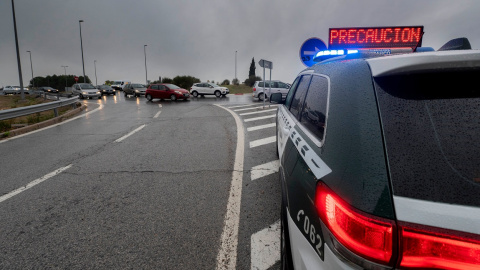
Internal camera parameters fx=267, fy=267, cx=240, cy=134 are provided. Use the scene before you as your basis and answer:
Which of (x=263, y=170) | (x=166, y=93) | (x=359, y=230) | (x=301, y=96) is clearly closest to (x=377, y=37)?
(x=301, y=96)

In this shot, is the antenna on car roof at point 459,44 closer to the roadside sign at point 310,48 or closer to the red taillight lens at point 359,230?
the red taillight lens at point 359,230

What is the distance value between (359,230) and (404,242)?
166 mm

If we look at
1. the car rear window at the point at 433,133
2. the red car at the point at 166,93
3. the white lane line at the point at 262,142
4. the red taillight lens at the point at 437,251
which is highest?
the red car at the point at 166,93

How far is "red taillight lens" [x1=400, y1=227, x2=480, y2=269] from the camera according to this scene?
3.26ft

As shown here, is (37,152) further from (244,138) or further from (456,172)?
(456,172)

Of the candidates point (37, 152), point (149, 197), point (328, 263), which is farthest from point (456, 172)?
point (37, 152)

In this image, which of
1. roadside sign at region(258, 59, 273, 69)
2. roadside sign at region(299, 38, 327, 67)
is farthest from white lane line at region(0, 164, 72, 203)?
roadside sign at region(258, 59, 273, 69)

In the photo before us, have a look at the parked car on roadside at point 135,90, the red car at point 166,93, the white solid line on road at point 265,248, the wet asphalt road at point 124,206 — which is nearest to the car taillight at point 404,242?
the white solid line on road at point 265,248

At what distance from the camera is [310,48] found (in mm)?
6973

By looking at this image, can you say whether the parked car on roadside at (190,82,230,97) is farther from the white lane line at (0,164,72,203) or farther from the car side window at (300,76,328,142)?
the car side window at (300,76,328,142)

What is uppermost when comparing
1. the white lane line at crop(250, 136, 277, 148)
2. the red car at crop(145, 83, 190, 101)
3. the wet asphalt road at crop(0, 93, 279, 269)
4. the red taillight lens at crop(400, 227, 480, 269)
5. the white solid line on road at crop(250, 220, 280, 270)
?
the red car at crop(145, 83, 190, 101)

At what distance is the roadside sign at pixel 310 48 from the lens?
6793mm

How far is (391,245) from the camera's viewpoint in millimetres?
1083

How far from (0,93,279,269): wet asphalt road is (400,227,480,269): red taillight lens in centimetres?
176
